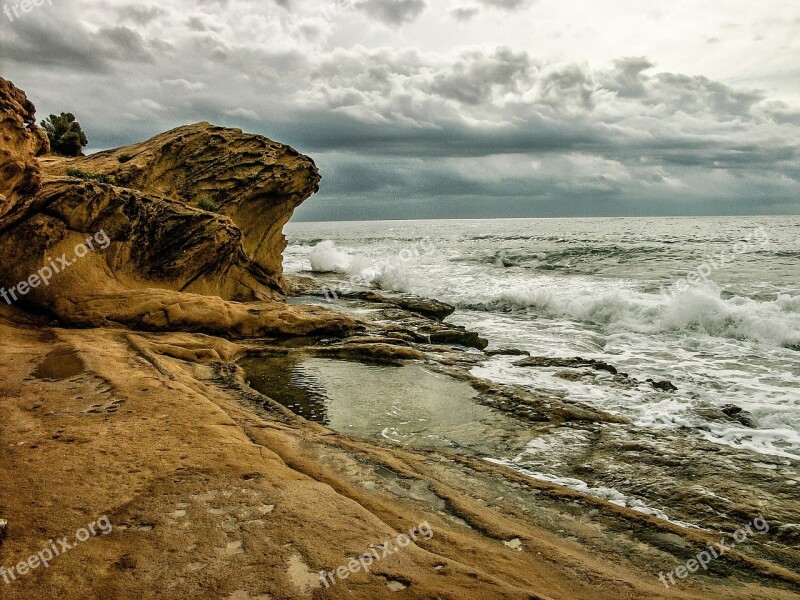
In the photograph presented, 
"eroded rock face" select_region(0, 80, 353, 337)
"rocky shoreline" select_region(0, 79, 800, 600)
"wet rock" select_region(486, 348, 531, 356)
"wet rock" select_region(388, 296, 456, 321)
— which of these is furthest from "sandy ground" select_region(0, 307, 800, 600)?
"wet rock" select_region(388, 296, 456, 321)

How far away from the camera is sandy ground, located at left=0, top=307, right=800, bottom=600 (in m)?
2.68

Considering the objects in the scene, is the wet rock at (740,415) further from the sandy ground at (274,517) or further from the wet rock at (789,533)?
the sandy ground at (274,517)

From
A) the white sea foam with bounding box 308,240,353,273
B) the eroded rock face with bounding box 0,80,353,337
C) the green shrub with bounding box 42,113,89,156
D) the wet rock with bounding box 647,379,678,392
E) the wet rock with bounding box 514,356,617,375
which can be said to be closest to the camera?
the wet rock with bounding box 647,379,678,392

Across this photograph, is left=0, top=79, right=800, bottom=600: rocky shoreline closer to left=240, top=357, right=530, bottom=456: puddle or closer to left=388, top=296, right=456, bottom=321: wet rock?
left=240, top=357, right=530, bottom=456: puddle

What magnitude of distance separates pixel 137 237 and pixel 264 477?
10141 mm

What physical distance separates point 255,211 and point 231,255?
6.12 m

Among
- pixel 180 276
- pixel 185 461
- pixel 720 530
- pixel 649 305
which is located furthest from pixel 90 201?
pixel 649 305

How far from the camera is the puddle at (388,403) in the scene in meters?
6.28

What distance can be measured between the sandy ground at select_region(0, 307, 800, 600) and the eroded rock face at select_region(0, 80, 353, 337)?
15.2 feet

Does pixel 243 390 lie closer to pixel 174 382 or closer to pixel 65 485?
pixel 174 382

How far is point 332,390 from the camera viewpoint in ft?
26.3

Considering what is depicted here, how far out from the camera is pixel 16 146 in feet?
27.9

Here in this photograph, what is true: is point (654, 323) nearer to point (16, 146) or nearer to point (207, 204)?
point (207, 204)

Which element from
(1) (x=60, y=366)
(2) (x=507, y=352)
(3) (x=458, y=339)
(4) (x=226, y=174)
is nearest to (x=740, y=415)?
(2) (x=507, y=352)
